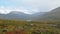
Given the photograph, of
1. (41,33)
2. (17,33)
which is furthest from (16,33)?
(41,33)

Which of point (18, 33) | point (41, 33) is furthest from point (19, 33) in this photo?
point (41, 33)

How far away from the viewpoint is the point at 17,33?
25375mm

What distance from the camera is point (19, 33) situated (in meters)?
25.2

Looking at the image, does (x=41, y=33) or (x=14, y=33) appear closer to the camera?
(x=14, y=33)

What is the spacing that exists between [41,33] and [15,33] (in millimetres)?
4433

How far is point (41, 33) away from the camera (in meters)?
26.8

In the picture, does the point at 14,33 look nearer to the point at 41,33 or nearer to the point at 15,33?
the point at 15,33

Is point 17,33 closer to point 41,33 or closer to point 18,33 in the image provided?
point 18,33

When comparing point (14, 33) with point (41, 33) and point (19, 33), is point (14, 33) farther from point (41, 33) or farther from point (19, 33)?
point (41, 33)

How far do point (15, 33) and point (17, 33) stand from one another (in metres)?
0.43

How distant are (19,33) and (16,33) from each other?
19.4 inches

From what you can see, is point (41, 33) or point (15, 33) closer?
point (15, 33)

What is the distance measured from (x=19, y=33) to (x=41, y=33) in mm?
3844

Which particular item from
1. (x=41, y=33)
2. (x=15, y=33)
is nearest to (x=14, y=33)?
(x=15, y=33)
